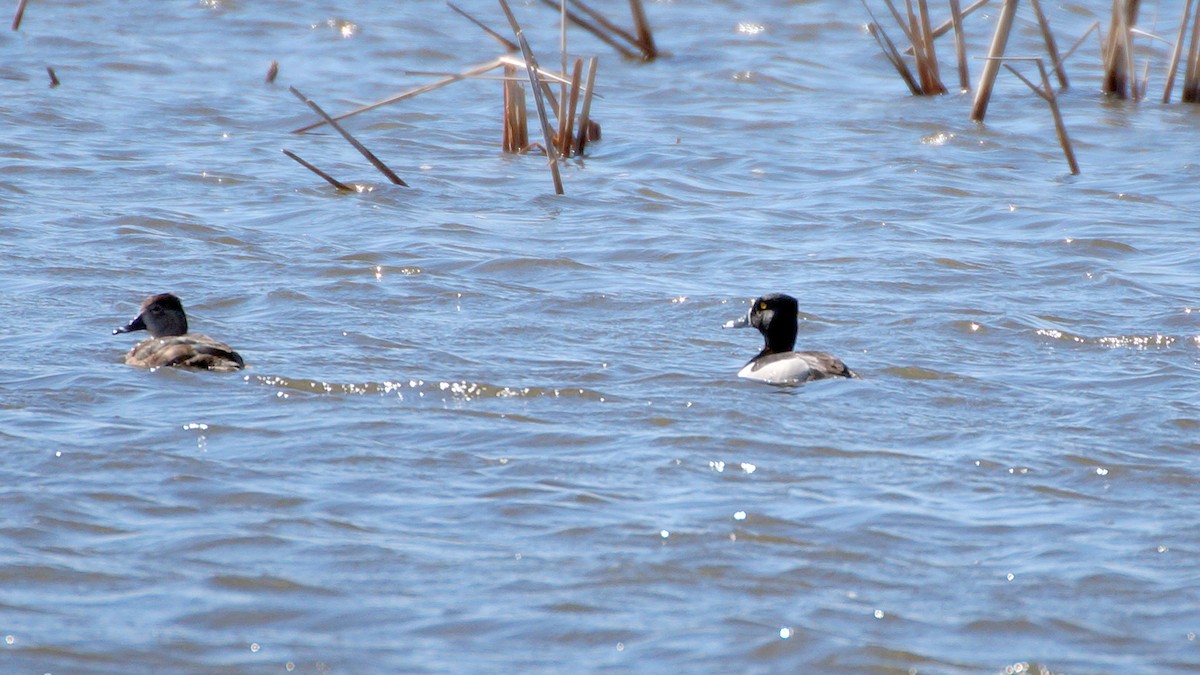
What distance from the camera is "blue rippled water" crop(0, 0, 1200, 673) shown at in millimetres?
4973

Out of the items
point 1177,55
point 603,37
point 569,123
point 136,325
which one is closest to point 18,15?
point 603,37

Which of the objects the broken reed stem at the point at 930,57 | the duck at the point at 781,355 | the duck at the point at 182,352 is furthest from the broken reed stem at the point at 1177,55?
the duck at the point at 182,352

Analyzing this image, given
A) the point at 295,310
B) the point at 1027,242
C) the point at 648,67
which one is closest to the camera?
the point at 295,310

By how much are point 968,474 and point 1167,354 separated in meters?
2.58

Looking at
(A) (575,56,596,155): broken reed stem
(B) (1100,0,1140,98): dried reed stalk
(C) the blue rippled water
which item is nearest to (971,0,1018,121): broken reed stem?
(C) the blue rippled water

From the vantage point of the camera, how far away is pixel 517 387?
7.53 m

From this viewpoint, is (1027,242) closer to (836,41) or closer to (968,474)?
(968,474)

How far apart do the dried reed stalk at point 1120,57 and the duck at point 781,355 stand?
6995 mm

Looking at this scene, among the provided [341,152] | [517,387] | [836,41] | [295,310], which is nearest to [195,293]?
[295,310]

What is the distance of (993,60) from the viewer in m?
13.1

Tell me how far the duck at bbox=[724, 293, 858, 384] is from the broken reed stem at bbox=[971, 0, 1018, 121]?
4554 millimetres

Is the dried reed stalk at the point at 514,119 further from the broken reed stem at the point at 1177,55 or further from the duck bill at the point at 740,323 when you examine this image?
the broken reed stem at the point at 1177,55

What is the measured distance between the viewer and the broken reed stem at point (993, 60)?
43.1 ft

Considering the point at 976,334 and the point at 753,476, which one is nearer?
the point at 753,476
